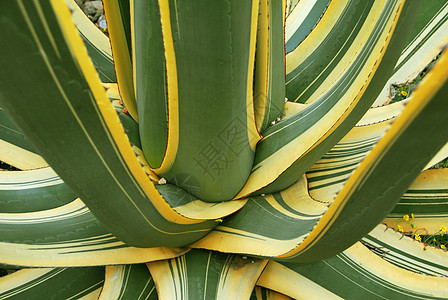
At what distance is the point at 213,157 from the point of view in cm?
78

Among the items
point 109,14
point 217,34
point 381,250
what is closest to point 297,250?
point 217,34

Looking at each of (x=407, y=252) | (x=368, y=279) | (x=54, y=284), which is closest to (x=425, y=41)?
(x=407, y=252)

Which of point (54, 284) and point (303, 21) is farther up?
point (303, 21)

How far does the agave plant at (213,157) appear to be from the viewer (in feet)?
1.47

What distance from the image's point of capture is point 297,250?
0.62 m

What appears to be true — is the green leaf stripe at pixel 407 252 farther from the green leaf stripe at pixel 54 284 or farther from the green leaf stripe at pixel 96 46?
the green leaf stripe at pixel 96 46

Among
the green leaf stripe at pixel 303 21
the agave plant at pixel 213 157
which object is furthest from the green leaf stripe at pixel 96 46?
the green leaf stripe at pixel 303 21

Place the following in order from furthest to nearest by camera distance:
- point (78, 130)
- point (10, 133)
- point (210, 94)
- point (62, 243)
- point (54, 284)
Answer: point (10, 133) < point (54, 284) < point (62, 243) < point (210, 94) < point (78, 130)

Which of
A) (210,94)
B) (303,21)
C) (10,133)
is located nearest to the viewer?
(210,94)

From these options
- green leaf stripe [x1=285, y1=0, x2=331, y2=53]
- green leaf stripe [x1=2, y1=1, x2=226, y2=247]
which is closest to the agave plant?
green leaf stripe [x1=2, y1=1, x2=226, y2=247]

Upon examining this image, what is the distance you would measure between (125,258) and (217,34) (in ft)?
1.58

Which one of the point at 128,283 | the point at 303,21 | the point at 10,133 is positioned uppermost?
the point at 303,21

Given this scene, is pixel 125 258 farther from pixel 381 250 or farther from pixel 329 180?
pixel 381 250

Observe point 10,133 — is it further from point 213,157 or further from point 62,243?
point 213,157
